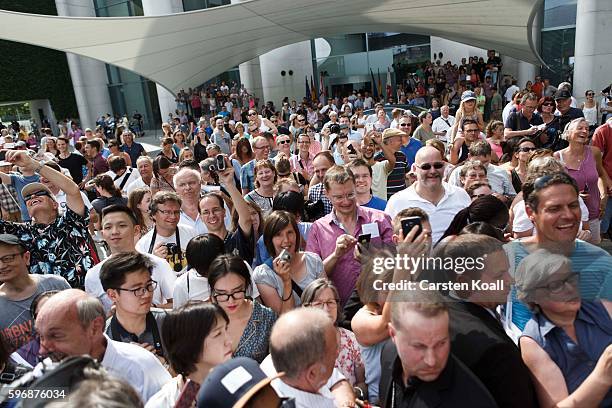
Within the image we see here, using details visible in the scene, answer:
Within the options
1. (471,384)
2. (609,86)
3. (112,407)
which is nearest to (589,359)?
(471,384)

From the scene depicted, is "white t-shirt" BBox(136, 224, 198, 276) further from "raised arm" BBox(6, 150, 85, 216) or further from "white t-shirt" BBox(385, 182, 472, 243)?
"white t-shirt" BBox(385, 182, 472, 243)

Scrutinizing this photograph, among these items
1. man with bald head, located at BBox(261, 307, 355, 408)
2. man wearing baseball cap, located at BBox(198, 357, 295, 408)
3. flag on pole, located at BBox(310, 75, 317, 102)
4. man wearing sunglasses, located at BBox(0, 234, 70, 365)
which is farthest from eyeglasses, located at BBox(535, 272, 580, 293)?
flag on pole, located at BBox(310, 75, 317, 102)

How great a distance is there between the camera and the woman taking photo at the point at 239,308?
2.26 meters

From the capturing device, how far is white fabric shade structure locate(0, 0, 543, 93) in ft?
35.9

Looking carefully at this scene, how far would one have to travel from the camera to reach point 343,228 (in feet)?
10.1

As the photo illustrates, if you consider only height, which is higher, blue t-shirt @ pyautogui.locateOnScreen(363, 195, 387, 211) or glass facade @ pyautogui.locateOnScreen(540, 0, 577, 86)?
glass facade @ pyautogui.locateOnScreen(540, 0, 577, 86)

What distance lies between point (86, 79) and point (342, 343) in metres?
26.9

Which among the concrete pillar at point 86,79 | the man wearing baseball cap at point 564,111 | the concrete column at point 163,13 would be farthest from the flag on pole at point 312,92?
the man wearing baseball cap at point 564,111

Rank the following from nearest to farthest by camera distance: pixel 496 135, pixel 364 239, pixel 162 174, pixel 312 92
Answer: pixel 364 239, pixel 162 174, pixel 496 135, pixel 312 92

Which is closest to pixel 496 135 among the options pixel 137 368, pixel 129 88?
pixel 137 368

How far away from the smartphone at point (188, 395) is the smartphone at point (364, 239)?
1359mm

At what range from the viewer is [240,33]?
1402 cm

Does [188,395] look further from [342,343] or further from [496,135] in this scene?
[496,135]

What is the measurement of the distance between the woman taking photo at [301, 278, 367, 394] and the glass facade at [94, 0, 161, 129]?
25.3 m
